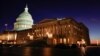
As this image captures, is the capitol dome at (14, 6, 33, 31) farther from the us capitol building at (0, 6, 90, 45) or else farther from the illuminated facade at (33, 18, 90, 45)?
the illuminated facade at (33, 18, 90, 45)

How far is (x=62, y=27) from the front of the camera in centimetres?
9962

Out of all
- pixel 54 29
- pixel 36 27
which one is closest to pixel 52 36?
pixel 54 29

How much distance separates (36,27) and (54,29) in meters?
21.1

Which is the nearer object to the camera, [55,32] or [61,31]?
[61,31]

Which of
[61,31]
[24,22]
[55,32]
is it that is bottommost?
[55,32]

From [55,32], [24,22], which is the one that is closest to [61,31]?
[55,32]

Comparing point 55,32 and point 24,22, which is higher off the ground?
point 24,22

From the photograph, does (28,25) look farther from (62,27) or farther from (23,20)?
(62,27)

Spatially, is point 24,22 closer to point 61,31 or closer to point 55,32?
point 55,32

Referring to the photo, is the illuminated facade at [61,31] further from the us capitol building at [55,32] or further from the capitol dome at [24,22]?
the capitol dome at [24,22]

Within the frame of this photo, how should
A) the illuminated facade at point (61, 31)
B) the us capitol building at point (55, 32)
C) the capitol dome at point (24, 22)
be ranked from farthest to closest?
the capitol dome at point (24, 22)
the us capitol building at point (55, 32)
the illuminated facade at point (61, 31)

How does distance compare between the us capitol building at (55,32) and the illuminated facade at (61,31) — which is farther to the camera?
the us capitol building at (55,32)

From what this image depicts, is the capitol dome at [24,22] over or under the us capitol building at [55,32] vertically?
over

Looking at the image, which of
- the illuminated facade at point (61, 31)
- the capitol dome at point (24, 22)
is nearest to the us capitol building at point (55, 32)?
the illuminated facade at point (61, 31)
